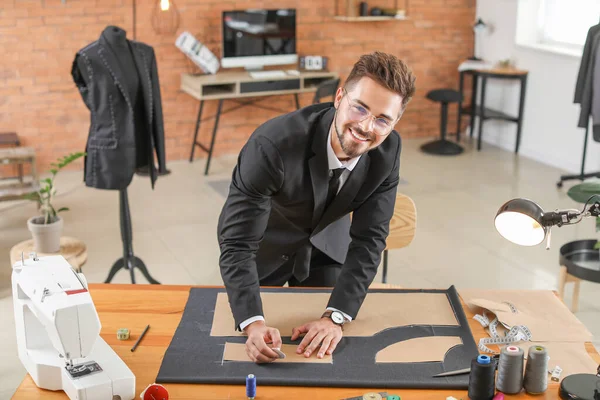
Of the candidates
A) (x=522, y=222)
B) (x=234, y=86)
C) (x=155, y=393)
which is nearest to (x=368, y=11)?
(x=234, y=86)

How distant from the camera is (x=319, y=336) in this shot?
214 centimetres

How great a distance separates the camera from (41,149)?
6.36m

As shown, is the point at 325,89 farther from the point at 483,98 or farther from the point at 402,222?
the point at 402,222

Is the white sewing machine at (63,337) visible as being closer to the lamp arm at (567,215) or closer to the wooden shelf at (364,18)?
the lamp arm at (567,215)

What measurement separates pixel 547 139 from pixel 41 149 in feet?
14.6

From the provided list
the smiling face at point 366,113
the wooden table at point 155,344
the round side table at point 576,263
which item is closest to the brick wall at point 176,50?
the round side table at point 576,263

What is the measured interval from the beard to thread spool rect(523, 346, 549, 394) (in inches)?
28.1

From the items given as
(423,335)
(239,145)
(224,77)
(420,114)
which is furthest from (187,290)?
(420,114)

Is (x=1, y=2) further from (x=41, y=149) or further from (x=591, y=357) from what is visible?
(x=591, y=357)

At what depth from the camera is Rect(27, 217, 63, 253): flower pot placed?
12.6 ft

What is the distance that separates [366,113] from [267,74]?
4.48m

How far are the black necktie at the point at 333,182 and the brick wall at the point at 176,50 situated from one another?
4.38 m

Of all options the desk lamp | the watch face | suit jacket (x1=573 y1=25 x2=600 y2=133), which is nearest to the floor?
suit jacket (x1=573 y1=25 x2=600 y2=133)

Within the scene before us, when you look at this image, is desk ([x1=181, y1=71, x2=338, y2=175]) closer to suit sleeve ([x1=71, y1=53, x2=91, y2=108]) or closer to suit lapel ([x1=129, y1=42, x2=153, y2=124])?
suit lapel ([x1=129, y1=42, x2=153, y2=124])
